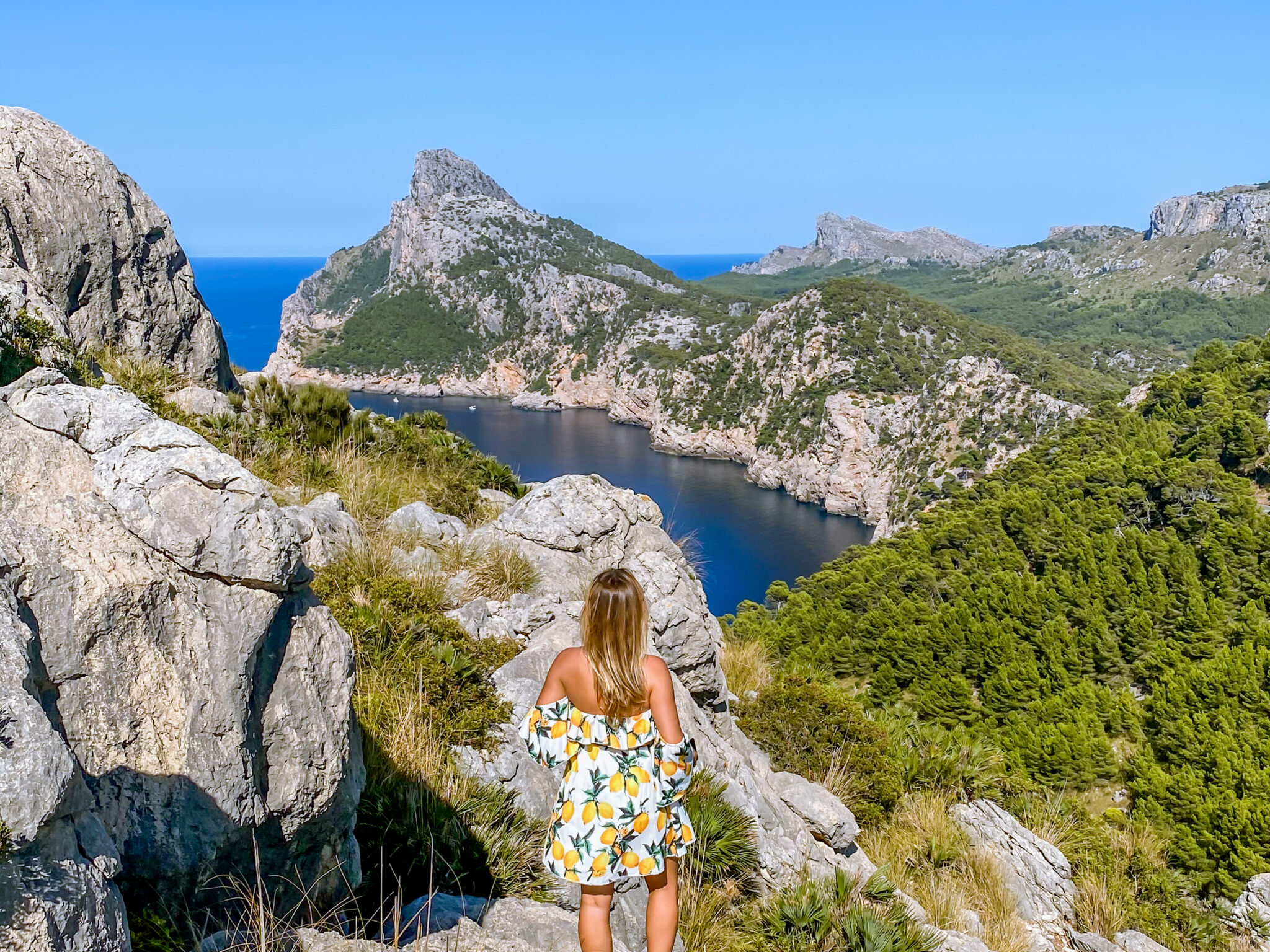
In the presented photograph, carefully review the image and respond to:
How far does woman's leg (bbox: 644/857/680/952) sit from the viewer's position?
3070 mm

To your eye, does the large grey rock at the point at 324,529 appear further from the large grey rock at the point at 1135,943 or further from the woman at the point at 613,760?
the large grey rock at the point at 1135,943

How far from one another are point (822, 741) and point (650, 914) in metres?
5.29

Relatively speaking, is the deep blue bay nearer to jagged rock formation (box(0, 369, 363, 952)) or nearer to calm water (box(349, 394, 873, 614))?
calm water (box(349, 394, 873, 614))

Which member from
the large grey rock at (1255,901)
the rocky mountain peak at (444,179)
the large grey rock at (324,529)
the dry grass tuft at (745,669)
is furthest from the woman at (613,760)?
the rocky mountain peak at (444,179)

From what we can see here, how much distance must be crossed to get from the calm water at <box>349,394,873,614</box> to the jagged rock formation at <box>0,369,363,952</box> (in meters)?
40.7

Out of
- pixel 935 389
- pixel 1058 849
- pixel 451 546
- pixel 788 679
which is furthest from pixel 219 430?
A: pixel 935 389

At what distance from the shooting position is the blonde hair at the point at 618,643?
302cm

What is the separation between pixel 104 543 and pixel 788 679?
718cm

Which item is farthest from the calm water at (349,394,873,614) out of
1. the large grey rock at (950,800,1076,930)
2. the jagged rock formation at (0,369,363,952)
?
the jagged rock formation at (0,369,363,952)

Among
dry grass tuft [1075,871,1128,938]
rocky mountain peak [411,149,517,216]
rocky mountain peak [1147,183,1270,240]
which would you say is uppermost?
rocky mountain peak [1147,183,1270,240]

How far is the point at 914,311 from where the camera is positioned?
90812 mm

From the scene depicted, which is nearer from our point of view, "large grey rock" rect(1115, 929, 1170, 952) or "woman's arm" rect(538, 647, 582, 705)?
"woman's arm" rect(538, 647, 582, 705)

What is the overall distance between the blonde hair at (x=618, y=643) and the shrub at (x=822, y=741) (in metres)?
5.11

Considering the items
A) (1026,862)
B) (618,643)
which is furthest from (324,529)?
(1026,862)
